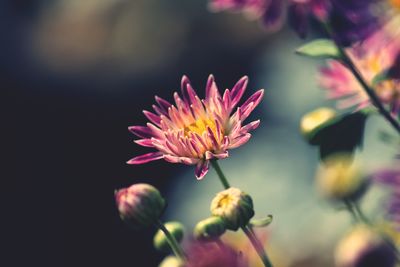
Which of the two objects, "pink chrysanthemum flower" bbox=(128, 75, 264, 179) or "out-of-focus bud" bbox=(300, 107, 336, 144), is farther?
"out-of-focus bud" bbox=(300, 107, 336, 144)

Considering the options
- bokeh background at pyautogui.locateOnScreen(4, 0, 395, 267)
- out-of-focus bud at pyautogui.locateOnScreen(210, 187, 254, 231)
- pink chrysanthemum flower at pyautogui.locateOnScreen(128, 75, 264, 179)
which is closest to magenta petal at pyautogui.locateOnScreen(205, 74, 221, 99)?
pink chrysanthemum flower at pyautogui.locateOnScreen(128, 75, 264, 179)

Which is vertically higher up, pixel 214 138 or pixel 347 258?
pixel 214 138

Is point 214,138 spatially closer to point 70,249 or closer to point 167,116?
point 167,116

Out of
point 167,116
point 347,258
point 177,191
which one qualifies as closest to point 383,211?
point 347,258

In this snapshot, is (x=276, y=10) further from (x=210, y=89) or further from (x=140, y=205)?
(x=140, y=205)

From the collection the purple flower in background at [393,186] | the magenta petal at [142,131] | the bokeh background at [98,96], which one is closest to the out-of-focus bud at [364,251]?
the purple flower in background at [393,186]

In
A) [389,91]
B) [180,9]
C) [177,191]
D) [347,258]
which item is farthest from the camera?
[180,9]

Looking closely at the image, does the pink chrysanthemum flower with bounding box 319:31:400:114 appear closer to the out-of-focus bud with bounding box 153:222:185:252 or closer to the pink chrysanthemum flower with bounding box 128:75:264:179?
the pink chrysanthemum flower with bounding box 128:75:264:179
